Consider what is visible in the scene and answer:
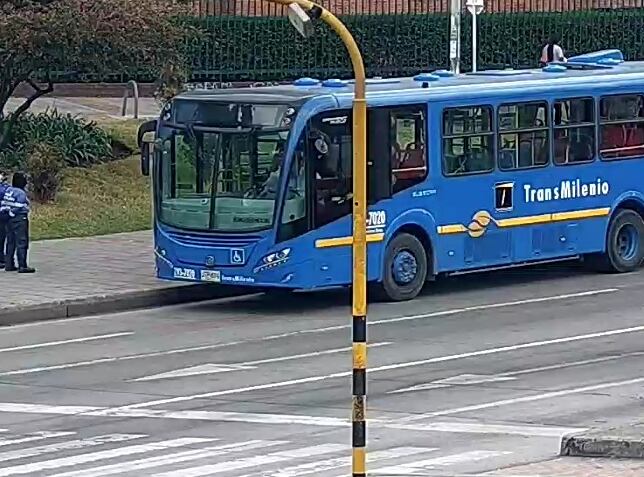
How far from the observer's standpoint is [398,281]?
2259cm

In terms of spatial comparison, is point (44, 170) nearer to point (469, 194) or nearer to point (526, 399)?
point (469, 194)

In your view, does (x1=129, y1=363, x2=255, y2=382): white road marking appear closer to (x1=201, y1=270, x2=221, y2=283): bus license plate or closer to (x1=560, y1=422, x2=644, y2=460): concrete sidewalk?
(x1=201, y1=270, x2=221, y2=283): bus license plate

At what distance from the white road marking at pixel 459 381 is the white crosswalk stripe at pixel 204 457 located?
2776mm

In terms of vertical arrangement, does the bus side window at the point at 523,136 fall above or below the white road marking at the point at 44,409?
above

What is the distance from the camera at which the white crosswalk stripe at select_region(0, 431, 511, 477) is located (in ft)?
39.8

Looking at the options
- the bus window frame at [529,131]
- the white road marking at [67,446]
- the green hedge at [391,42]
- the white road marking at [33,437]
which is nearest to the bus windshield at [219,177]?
the bus window frame at [529,131]

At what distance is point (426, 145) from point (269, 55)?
1436 centimetres

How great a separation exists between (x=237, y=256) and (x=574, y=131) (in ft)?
18.3

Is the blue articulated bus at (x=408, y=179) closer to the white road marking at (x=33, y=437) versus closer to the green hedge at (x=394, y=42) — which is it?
the white road marking at (x=33, y=437)

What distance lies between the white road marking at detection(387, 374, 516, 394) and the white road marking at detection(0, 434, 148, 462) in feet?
9.65

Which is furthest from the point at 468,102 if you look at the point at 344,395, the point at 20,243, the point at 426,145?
the point at 344,395

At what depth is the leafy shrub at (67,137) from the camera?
31.4 meters

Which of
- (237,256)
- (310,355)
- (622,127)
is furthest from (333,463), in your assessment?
(622,127)

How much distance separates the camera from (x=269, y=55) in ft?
121
